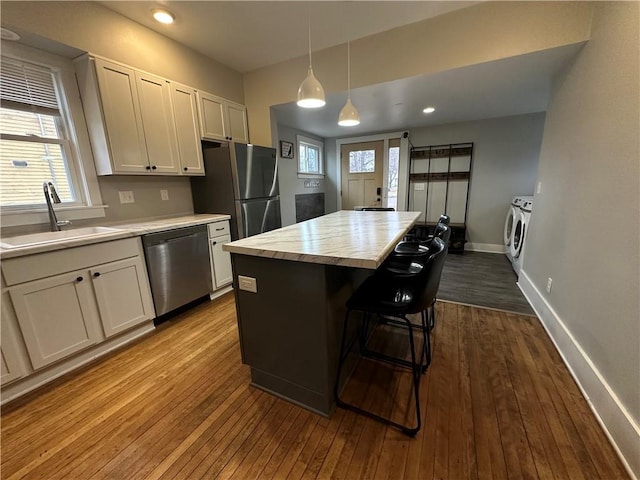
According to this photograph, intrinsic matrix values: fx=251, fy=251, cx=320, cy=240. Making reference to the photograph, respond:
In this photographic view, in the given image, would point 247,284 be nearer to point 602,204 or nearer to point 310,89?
point 310,89

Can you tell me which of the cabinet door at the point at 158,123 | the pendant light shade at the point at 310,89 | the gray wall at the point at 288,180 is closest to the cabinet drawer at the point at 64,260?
the cabinet door at the point at 158,123

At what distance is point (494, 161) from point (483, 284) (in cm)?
245

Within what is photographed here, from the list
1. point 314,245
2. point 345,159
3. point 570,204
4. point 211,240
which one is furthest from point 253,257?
point 345,159

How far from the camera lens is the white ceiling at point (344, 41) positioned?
2119 mm

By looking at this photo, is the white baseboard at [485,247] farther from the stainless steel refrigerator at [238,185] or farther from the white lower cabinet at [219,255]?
the white lower cabinet at [219,255]

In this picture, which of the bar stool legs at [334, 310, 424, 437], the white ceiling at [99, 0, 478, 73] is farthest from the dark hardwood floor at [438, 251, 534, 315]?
the white ceiling at [99, 0, 478, 73]

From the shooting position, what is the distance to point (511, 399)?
56.8 inches

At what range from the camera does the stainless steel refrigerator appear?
2.80m

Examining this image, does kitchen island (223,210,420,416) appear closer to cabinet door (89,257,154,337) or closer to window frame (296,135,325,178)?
cabinet door (89,257,154,337)

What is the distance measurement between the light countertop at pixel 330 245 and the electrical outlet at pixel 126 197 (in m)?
1.80

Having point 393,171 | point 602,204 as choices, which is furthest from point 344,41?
point 393,171

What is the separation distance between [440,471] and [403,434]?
201 millimetres

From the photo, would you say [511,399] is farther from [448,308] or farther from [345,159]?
[345,159]

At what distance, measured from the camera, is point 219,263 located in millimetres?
2816
